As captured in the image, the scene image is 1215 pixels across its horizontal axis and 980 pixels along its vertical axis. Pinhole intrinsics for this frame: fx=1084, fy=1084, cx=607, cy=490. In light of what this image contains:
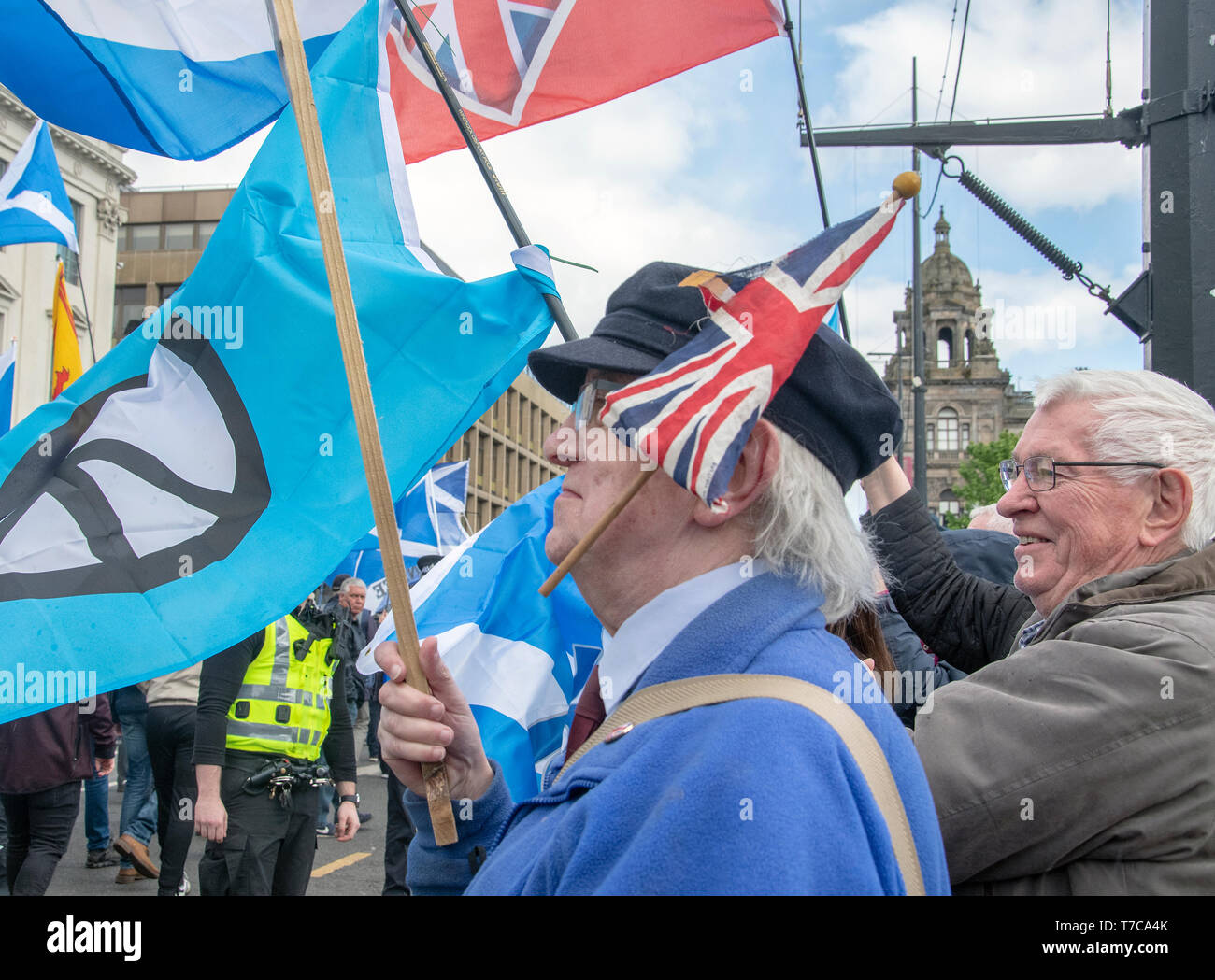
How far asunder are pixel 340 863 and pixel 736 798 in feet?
24.4

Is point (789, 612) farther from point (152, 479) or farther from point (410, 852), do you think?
point (152, 479)

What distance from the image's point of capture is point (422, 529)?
10.7 metres

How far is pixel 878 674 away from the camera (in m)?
2.58

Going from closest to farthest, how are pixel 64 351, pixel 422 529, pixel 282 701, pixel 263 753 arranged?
pixel 263 753 < pixel 282 701 < pixel 64 351 < pixel 422 529

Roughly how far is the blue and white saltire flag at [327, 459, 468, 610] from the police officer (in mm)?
4146

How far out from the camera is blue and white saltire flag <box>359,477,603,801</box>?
13.2 feet

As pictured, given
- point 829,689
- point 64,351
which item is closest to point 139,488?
point 829,689

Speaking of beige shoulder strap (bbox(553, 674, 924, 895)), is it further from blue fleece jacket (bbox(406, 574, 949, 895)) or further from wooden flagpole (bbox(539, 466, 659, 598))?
wooden flagpole (bbox(539, 466, 659, 598))

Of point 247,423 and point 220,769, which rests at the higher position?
point 247,423

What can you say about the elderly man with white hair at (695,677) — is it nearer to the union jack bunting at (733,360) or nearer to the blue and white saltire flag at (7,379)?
the union jack bunting at (733,360)

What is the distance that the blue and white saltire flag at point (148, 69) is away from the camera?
3.13 m

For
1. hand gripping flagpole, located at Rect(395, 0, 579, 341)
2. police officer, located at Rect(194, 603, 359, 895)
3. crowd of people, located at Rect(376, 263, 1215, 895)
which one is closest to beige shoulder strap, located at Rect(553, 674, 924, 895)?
crowd of people, located at Rect(376, 263, 1215, 895)

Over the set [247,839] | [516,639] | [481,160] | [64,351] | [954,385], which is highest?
[954,385]

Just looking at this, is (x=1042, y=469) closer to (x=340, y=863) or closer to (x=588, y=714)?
(x=588, y=714)
